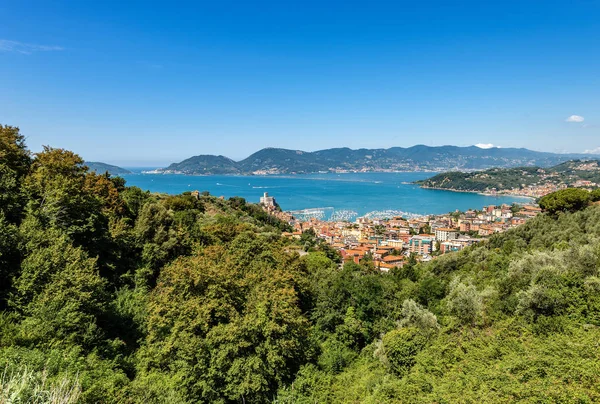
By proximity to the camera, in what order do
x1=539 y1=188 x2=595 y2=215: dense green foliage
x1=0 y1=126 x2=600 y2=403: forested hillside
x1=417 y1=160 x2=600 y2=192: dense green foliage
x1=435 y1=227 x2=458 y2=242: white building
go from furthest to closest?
1. x1=417 y1=160 x2=600 y2=192: dense green foliage
2. x1=435 y1=227 x2=458 y2=242: white building
3. x1=539 y1=188 x2=595 y2=215: dense green foliage
4. x1=0 y1=126 x2=600 y2=403: forested hillside

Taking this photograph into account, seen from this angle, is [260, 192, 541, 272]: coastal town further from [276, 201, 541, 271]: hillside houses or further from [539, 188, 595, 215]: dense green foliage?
[539, 188, 595, 215]: dense green foliage

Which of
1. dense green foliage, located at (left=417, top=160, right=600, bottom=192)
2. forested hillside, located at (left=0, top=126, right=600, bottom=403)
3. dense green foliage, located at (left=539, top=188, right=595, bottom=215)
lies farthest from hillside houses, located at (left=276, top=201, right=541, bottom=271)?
dense green foliage, located at (left=417, top=160, right=600, bottom=192)

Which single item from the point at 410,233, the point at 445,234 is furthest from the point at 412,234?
the point at 445,234

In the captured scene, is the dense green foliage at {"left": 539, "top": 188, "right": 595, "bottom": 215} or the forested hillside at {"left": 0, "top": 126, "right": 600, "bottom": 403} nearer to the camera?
the forested hillside at {"left": 0, "top": 126, "right": 600, "bottom": 403}

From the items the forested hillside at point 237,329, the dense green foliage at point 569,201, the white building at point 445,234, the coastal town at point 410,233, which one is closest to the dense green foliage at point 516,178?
the coastal town at point 410,233

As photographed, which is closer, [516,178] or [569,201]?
[569,201]

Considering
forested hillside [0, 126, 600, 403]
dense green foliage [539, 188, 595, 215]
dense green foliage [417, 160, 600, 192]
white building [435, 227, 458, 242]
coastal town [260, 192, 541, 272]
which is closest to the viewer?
forested hillside [0, 126, 600, 403]

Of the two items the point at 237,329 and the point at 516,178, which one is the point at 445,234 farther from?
the point at 516,178
